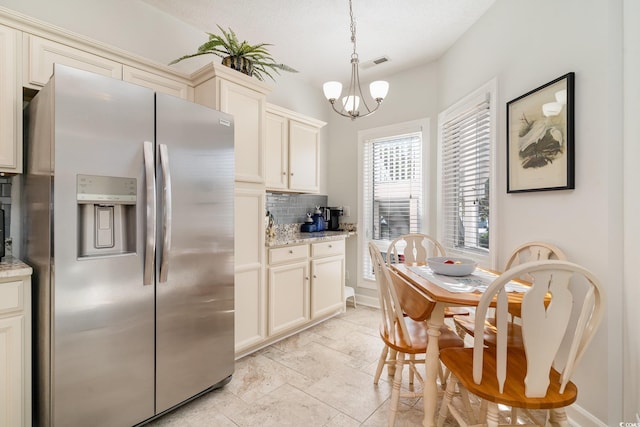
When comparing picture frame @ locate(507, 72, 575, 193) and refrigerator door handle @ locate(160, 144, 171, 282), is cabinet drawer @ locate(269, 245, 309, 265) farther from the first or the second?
picture frame @ locate(507, 72, 575, 193)

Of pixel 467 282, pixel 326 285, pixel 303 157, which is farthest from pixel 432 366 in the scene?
pixel 303 157

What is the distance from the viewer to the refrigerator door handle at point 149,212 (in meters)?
1.57

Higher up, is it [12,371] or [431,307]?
[431,307]

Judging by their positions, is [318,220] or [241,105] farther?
[318,220]

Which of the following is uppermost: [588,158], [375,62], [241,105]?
[375,62]

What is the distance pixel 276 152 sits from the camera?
306 centimetres

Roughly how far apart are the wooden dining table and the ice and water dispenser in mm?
1513

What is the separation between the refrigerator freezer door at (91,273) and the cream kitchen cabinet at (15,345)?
2.1 inches

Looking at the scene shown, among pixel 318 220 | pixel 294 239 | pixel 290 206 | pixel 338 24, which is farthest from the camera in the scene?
pixel 318 220

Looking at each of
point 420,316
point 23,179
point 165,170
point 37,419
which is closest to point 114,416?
point 37,419

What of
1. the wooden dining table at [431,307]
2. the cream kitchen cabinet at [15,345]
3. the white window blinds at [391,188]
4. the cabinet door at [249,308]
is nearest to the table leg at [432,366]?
the wooden dining table at [431,307]

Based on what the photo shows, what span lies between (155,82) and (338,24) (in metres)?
1.64

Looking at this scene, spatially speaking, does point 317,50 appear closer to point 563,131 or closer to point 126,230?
point 563,131

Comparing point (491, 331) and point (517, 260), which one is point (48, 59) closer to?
point (491, 331)
